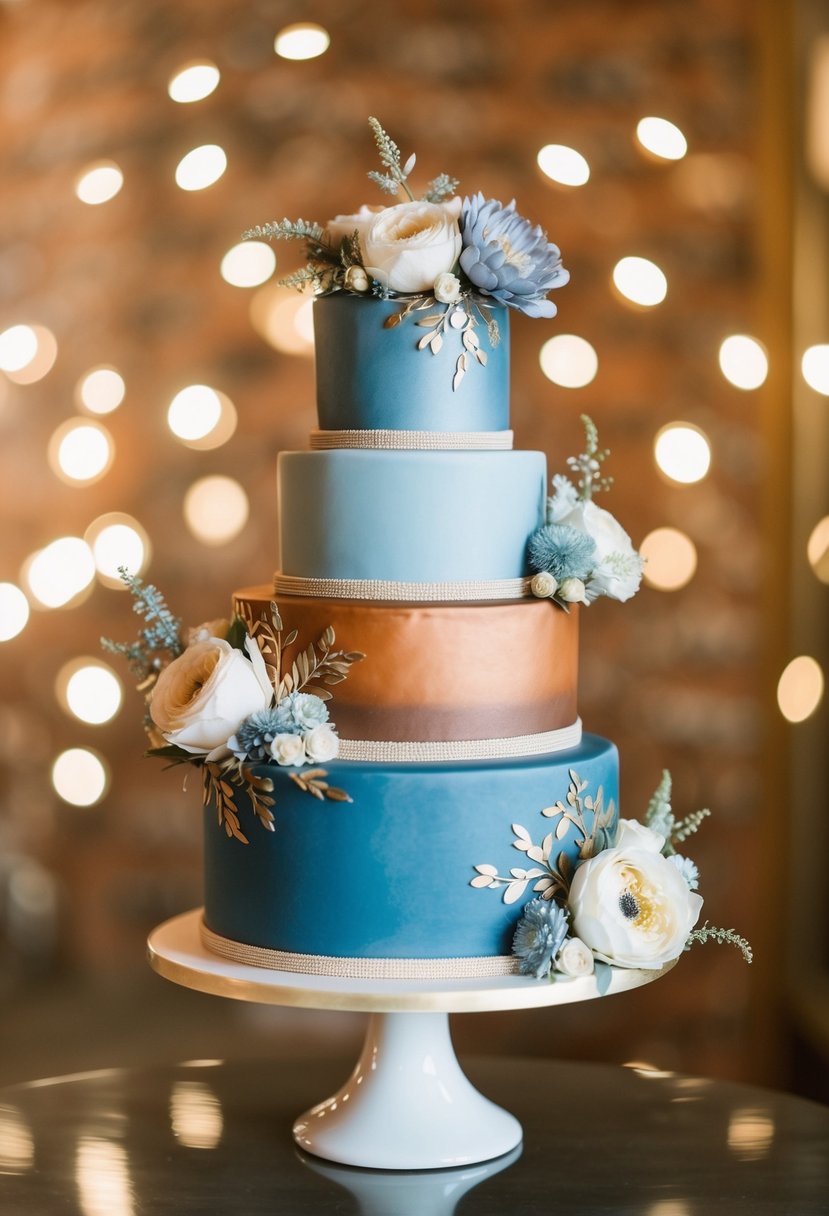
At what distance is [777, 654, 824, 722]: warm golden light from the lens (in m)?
3.32

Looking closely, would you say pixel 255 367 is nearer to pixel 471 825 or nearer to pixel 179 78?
pixel 179 78

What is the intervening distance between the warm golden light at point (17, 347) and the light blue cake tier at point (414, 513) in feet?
7.53

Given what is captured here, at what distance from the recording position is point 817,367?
3240 millimetres

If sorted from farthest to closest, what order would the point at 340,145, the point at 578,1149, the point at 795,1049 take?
1. the point at 340,145
2. the point at 795,1049
3. the point at 578,1149

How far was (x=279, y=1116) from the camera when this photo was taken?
6.33ft

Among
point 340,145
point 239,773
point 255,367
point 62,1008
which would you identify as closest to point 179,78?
point 340,145

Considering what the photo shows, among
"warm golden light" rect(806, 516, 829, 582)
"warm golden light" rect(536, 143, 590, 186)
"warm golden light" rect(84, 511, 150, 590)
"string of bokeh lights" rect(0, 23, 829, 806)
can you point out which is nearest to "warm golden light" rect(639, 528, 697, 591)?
"string of bokeh lights" rect(0, 23, 829, 806)

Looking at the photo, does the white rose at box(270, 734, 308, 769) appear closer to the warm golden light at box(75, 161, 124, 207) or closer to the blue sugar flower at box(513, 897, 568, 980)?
the blue sugar flower at box(513, 897, 568, 980)

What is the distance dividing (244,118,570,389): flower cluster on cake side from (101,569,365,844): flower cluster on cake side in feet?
1.19

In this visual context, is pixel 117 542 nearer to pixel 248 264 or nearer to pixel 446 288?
pixel 248 264

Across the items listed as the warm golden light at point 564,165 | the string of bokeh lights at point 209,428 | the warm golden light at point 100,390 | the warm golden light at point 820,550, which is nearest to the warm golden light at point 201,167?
the string of bokeh lights at point 209,428

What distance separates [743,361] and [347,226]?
182 centimetres

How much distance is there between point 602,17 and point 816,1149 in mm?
2516

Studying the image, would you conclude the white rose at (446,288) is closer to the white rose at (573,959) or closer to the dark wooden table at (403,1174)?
the white rose at (573,959)
